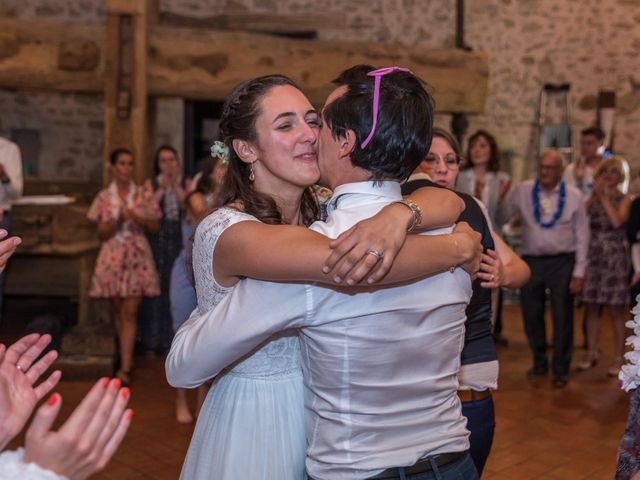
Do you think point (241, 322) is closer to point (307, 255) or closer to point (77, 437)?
point (307, 255)

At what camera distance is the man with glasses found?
5.52 meters

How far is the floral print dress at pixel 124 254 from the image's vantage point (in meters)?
5.23

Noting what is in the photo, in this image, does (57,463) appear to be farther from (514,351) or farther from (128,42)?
(514,351)

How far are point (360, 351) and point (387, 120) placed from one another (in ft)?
1.39

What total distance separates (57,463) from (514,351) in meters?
5.80

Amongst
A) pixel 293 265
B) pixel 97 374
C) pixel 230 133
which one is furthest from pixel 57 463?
pixel 97 374

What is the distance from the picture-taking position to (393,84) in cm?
145

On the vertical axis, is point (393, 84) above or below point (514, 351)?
above

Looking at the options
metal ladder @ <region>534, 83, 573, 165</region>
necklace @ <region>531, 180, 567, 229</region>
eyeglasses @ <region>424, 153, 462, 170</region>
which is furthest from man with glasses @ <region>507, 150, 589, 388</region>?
metal ladder @ <region>534, 83, 573, 165</region>

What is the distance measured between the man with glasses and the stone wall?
4.69 metres

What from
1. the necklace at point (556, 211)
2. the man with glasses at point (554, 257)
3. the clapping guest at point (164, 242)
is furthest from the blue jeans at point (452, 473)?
the clapping guest at point (164, 242)

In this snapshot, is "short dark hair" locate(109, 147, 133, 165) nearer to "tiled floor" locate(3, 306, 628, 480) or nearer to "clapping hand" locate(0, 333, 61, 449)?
"tiled floor" locate(3, 306, 628, 480)

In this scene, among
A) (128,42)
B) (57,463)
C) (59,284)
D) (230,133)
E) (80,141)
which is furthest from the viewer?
(80,141)

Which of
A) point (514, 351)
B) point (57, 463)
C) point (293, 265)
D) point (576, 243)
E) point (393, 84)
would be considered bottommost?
point (514, 351)
